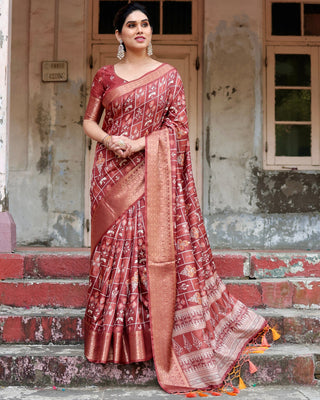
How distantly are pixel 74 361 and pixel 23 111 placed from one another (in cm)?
342

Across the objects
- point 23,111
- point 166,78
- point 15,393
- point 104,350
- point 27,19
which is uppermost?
point 27,19

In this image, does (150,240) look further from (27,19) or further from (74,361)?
(27,19)

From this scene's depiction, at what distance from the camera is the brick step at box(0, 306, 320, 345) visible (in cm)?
306

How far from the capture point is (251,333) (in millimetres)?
2928

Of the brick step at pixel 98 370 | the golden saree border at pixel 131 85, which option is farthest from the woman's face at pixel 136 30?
the brick step at pixel 98 370

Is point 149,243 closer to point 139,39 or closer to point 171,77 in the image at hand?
Result: point 171,77

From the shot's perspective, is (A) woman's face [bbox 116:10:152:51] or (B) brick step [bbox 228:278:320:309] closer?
(A) woman's face [bbox 116:10:152:51]

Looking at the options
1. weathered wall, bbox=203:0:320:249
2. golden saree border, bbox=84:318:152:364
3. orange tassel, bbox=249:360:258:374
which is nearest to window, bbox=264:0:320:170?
weathered wall, bbox=203:0:320:249

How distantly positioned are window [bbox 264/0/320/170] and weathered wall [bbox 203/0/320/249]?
0.19 metres

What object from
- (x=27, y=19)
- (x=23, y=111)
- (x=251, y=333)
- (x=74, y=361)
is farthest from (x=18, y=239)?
(x=251, y=333)

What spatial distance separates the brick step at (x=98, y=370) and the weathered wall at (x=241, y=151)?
2.67 m

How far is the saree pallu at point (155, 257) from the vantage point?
8.64 ft

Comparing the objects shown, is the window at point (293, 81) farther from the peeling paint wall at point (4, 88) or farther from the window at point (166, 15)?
the peeling paint wall at point (4, 88)

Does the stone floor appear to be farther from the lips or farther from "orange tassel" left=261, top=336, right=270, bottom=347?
the lips
